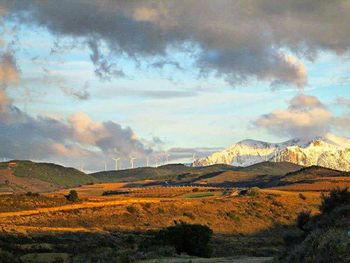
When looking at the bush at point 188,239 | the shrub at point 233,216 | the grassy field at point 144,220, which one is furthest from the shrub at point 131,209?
the bush at point 188,239

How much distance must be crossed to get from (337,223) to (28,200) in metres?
90.5

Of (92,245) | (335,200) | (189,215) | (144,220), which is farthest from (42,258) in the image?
(189,215)

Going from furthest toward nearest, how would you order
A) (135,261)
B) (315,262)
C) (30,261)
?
(30,261), (135,261), (315,262)

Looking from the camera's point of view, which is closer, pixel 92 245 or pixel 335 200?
pixel 335 200

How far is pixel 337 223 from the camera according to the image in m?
30.9

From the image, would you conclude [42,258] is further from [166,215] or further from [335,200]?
[166,215]

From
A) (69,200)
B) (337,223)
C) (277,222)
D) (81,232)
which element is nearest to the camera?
(337,223)

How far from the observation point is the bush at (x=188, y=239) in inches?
1939

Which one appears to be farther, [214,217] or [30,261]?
[214,217]

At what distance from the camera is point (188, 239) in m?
50.1

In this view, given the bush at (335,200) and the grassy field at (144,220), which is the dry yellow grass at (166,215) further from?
the bush at (335,200)

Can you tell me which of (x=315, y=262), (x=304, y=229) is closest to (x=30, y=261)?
(x=304, y=229)

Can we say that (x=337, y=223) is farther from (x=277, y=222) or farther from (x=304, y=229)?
(x=277, y=222)

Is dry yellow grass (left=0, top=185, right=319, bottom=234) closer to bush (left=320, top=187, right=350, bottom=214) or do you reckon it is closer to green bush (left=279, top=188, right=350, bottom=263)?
bush (left=320, top=187, right=350, bottom=214)
